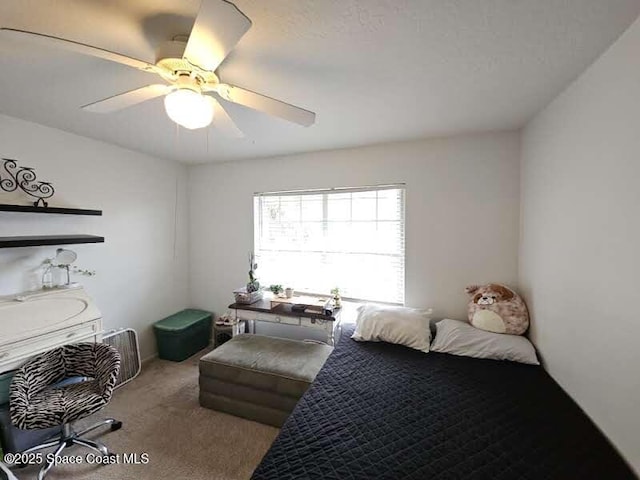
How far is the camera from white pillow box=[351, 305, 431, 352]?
2.05 meters

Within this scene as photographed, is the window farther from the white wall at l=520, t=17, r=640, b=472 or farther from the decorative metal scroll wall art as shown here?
the decorative metal scroll wall art

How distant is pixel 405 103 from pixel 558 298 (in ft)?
5.18

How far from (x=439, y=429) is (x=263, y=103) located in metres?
1.81

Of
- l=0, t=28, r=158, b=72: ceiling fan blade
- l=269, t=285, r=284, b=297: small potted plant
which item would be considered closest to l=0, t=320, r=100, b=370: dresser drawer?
l=269, t=285, r=284, b=297: small potted plant

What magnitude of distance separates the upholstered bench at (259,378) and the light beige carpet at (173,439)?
4.0 inches

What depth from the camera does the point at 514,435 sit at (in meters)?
1.19

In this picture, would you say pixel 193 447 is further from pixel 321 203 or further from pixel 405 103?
pixel 405 103

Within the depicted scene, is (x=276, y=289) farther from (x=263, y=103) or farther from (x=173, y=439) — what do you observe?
(x=263, y=103)

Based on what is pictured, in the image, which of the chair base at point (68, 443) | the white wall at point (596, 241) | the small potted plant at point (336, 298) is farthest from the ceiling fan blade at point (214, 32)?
the chair base at point (68, 443)

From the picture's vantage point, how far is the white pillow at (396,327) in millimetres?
2049

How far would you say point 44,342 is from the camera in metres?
1.83

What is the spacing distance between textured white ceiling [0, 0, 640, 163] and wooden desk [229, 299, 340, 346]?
66.9 inches

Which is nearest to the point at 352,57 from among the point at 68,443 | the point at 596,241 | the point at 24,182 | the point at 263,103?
the point at 263,103

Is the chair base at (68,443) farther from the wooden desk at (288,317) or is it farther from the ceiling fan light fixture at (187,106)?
the ceiling fan light fixture at (187,106)
